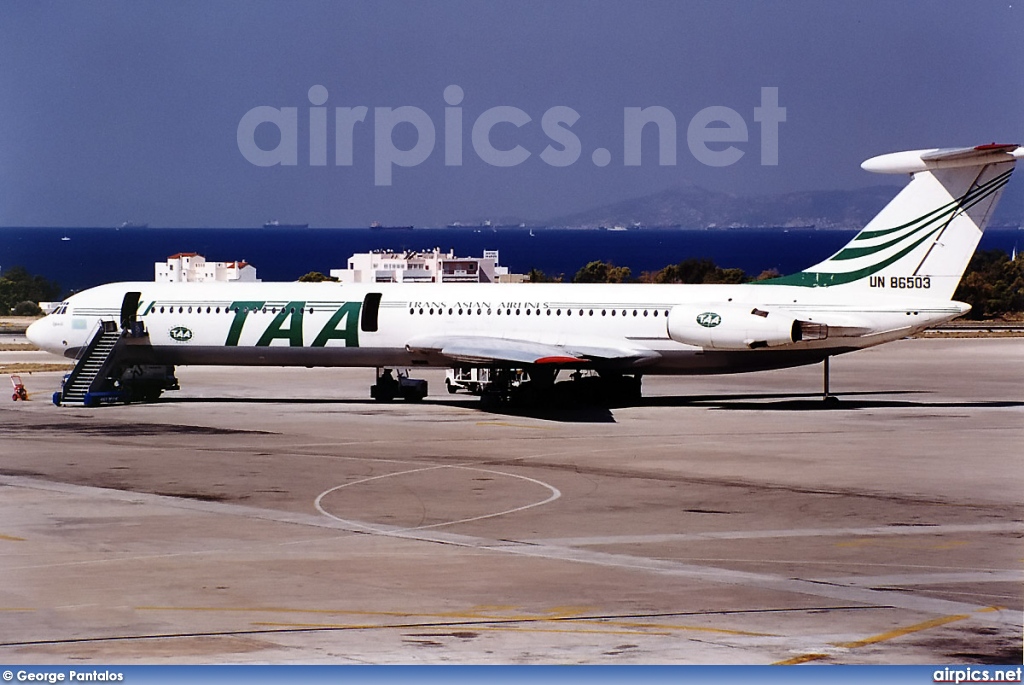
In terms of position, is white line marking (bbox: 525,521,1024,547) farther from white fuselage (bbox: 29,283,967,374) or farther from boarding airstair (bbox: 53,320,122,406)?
boarding airstair (bbox: 53,320,122,406)

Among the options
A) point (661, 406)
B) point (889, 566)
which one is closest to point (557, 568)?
point (889, 566)

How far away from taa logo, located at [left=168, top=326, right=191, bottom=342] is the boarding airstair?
176 centimetres

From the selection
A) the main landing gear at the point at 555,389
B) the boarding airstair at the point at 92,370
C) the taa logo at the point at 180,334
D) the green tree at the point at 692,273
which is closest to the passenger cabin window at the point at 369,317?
the main landing gear at the point at 555,389

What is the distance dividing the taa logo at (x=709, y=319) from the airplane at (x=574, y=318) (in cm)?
4

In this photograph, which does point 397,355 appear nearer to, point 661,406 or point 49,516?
point 661,406

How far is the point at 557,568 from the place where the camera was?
62.8 feet

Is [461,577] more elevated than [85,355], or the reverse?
[85,355]

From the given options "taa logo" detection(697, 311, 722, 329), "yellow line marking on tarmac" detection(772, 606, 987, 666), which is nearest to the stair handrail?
"taa logo" detection(697, 311, 722, 329)

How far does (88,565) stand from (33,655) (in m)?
5.01

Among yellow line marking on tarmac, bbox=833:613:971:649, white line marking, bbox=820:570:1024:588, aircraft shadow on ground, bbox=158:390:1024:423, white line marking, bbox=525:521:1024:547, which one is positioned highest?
aircraft shadow on ground, bbox=158:390:1024:423

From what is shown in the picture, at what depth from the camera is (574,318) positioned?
4347 centimetres

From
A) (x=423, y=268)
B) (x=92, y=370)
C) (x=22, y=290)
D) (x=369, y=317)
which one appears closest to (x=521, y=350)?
(x=369, y=317)

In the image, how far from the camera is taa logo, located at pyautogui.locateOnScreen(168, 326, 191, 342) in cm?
4528

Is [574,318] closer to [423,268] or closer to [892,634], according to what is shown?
[892,634]
